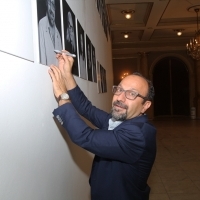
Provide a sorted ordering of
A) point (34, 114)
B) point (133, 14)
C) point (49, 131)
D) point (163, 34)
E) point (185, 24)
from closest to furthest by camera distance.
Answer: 1. point (34, 114)
2. point (49, 131)
3. point (133, 14)
4. point (185, 24)
5. point (163, 34)

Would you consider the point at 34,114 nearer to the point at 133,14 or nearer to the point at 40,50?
the point at 40,50

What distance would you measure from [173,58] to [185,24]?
6.33m

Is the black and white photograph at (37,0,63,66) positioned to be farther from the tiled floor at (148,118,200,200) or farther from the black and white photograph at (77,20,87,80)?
the tiled floor at (148,118,200,200)

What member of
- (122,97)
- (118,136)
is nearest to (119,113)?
(122,97)

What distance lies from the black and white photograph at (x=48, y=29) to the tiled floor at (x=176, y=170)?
4182 millimetres

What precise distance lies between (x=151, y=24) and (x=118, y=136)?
39.1 feet

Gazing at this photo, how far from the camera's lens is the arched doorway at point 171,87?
64.6 ft

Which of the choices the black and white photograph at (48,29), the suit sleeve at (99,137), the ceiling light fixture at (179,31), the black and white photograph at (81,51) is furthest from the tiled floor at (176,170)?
the ceiling light fixture at (179,31)

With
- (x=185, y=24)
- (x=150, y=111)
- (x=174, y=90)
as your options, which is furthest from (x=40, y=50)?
(x=174, y=90)

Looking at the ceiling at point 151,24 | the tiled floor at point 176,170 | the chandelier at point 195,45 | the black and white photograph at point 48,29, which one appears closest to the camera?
the black and white photograph at point 48,29

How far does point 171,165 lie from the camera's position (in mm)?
7453

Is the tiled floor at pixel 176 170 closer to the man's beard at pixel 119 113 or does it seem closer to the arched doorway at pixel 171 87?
the man's beard at pixel 119 113

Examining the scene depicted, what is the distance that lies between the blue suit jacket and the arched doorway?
17.8 meters

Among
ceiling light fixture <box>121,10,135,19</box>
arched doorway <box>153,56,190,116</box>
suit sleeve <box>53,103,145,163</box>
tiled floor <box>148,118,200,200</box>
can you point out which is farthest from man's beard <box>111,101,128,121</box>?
arched doorway <box>153,56,190,116</box>
